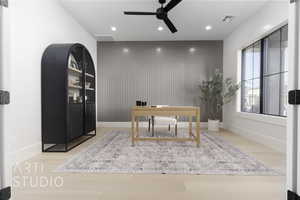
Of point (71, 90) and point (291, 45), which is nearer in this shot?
point (291, 45)

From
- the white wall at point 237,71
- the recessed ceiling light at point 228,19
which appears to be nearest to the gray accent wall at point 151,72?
the white wall at point 237,71

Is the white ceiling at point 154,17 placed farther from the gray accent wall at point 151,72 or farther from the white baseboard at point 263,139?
the white baseboard at point 263,139

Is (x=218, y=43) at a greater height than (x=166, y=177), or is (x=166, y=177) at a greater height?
(x=218, y=43)

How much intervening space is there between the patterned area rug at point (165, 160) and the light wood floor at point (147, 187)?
0.46 feet

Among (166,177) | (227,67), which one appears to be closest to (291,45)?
(166,177)

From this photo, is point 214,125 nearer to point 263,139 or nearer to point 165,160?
point 263,139

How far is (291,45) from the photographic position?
1.15m

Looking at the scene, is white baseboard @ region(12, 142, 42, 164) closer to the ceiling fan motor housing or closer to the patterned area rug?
the patterned area rug

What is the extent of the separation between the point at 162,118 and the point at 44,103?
2.33 metres

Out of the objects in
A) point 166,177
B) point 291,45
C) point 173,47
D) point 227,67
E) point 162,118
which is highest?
point 173,47

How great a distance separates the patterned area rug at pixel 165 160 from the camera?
211cm

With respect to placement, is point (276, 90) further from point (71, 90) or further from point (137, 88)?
point (71, 90)

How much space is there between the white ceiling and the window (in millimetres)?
732

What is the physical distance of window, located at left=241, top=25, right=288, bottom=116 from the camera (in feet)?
10.1
